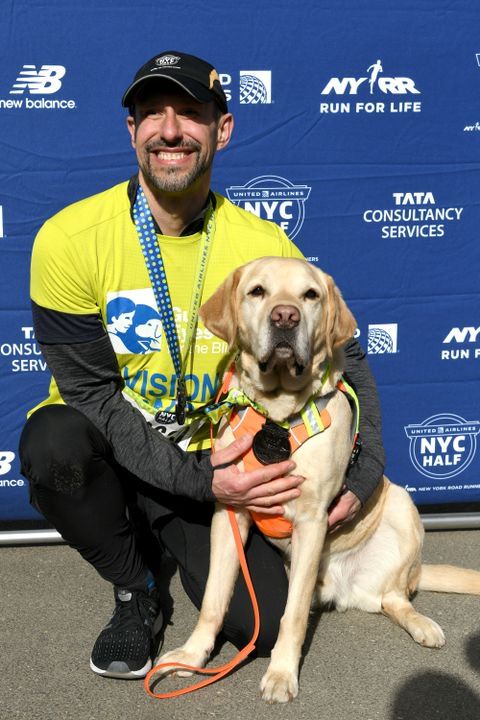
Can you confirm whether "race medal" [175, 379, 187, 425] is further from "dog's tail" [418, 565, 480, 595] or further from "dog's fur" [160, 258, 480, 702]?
"dog's tail" [418, 565, 480, 595]

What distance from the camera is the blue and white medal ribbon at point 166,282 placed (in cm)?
282

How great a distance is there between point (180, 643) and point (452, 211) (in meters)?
2.24

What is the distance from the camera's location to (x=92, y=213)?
9.46ft

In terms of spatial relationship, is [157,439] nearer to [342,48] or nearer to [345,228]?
[345,228]

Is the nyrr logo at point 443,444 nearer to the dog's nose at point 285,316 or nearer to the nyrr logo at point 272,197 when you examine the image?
the nyrr logo at point 272,197

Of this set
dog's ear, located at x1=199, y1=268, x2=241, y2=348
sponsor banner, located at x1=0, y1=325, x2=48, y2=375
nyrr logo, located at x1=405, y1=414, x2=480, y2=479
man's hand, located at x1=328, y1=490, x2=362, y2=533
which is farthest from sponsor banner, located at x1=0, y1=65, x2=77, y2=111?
nyrr logo, located at x1=405, y1=414, x2=480, y2=479

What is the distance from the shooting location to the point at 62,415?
2.79 metres

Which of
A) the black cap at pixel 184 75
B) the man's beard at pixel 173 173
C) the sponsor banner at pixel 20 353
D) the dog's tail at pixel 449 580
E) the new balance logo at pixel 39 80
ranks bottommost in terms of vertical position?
the dog's tail at pixel 449 580

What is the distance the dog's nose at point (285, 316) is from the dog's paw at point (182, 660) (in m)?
1.15

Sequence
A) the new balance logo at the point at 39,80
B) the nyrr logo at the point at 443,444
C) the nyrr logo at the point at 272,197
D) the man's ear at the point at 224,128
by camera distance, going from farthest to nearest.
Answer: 1. the nyrr logo at the point at 443,444
2. the nyrr logo at the point at 272,197
3. the new balance logo at the point at 39,80
4. the man's ear at the point at 224,128

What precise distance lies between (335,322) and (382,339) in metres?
1.12

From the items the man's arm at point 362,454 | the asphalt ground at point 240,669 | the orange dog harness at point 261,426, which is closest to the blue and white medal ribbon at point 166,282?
the orange dog harness at point 261,426

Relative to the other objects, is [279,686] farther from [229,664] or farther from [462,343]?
[462,343]

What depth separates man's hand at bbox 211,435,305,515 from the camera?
260cm
